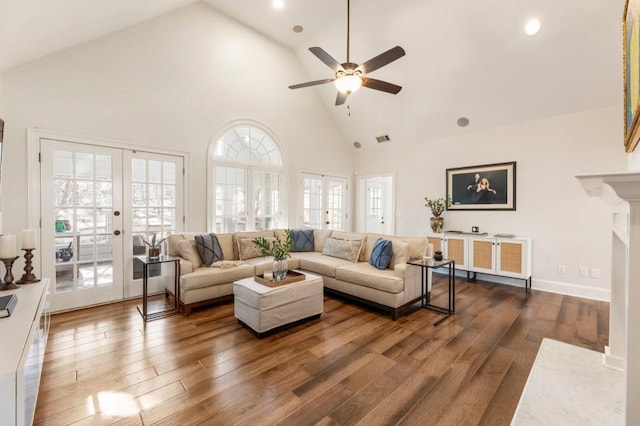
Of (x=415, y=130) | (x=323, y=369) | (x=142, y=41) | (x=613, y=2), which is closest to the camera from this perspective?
(x=323, y=369)

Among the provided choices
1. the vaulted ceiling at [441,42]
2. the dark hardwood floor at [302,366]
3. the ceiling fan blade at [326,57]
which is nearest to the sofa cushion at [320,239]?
the dark hardwood floor at [302,366]

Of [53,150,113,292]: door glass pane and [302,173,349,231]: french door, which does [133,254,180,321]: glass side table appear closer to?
[53,150,113,292]: door glass pane

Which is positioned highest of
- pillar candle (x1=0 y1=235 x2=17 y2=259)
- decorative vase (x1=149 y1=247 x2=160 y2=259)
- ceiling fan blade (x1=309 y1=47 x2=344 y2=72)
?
ceiling fan blade (x1=309 y1=47 x2=344 y2=72)

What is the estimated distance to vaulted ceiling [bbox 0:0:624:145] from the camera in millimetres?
2992

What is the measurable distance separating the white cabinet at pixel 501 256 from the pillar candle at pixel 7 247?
18.6 feet

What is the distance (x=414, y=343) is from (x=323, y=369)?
96 centimetres

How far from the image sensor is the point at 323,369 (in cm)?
227

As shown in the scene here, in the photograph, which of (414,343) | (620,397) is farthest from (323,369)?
(620,397)

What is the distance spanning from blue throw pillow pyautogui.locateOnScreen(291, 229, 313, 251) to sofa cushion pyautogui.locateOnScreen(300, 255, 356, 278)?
525 mm

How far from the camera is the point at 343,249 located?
436 centimetres

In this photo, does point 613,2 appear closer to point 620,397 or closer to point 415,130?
point 415,130

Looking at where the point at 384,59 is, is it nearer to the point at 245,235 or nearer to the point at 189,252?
the point at 245,235

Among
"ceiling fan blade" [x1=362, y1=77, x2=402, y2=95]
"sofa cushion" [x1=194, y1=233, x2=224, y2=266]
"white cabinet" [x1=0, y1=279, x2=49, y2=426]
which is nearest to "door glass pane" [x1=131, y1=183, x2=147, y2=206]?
"sofa cushion" [x1=194, y1=233, x2=224, y2=266]

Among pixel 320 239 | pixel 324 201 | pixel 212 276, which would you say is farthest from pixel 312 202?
pixel 212 276
